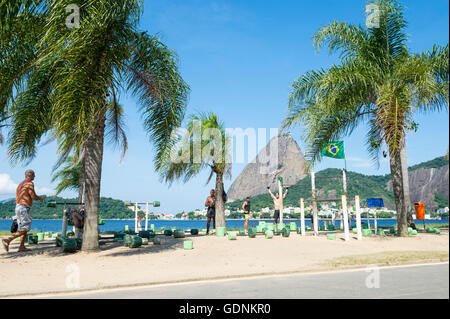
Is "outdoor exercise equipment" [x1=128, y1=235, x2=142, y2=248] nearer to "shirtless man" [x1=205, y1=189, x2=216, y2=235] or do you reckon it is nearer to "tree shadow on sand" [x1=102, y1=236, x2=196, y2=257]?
"tree shadow on sand" [x1=102, y1=236, x2=196, y2=257]

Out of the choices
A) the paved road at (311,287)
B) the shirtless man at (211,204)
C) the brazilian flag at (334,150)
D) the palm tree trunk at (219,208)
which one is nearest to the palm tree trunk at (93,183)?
the paved road at (311,287)

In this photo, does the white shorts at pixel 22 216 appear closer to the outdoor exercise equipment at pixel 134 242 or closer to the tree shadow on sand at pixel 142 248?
the tree shadow on sand at pixel 142 248

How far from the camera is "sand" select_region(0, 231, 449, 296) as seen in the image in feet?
21.5

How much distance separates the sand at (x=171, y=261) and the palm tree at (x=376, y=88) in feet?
12.6

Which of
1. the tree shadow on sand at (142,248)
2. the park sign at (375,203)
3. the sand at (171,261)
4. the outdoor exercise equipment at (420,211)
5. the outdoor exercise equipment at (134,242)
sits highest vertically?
the park sign at (375,203)

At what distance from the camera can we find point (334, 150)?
14867 millimetres

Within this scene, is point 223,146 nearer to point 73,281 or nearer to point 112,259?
point 112,259

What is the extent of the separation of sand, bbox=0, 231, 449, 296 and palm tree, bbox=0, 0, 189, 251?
1.42 meters

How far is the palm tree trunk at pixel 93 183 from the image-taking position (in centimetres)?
996

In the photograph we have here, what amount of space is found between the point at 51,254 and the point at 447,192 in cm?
1014

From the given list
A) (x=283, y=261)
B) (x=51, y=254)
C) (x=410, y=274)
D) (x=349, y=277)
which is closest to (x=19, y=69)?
(x=51, y=254)

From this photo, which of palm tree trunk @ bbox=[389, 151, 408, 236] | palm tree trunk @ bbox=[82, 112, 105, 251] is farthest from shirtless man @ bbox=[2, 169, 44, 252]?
palm tree trunk @ bbox=[389, 151, 408, 236]

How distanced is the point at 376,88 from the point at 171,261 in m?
9.34
